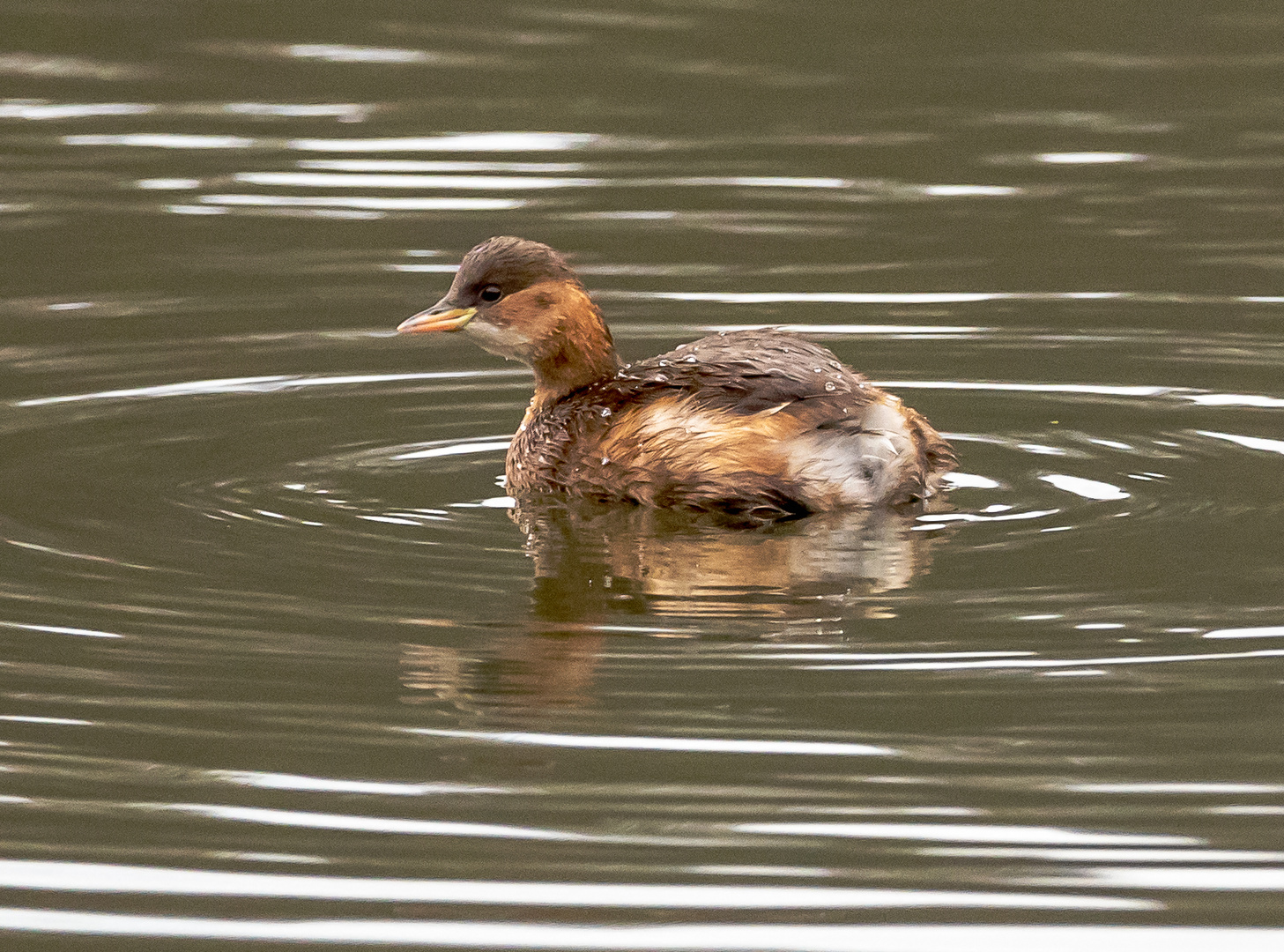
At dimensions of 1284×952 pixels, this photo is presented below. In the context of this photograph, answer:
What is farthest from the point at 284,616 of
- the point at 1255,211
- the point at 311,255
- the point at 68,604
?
the point at 1255,211

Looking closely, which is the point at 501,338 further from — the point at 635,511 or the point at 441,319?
the point at 635,511

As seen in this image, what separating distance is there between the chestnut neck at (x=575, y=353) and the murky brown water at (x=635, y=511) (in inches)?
15.5

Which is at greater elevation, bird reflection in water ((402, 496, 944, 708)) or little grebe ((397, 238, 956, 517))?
little grebe ((397, 238, 956, 517))

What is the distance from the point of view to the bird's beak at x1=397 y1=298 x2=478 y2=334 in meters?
7.07

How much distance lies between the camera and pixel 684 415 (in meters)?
6.71

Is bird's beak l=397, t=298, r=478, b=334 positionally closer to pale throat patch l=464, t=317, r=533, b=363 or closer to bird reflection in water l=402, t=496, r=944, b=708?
pale throat patch l=464, t=317, r=533, b=363

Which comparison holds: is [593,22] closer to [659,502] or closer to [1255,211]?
[1255,211]

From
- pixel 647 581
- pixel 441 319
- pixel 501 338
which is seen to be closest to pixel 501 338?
pixel 501 338

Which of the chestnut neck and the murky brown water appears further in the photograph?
the chestnut neck

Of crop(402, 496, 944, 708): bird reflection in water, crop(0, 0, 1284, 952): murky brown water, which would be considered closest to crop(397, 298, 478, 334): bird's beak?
crop(0, 0, 1284, 952): murky brown water

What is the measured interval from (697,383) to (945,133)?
16.9ft

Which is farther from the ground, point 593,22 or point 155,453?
point 593,22

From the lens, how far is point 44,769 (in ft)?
15.9

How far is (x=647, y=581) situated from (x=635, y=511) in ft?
2.53
